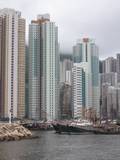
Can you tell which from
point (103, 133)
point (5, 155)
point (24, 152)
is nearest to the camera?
point (5, 155)

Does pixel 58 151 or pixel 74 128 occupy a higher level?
pixel 74 128

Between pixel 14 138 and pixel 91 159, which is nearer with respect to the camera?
pixel 91 159

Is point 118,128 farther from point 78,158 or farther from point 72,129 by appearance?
point 78,158

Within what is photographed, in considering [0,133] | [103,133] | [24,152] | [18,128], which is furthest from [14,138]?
[103,133]

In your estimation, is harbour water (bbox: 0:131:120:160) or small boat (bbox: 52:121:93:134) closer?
harbour water (bbox: 0:131:120:160)

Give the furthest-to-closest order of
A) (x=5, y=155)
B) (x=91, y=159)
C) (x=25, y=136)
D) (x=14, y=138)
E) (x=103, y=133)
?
(x=103, y=133)
(x=25, y=136)
(x=14, y=138)
(x=5, y=155)
(x=91, y=159)

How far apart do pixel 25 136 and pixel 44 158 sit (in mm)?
56812

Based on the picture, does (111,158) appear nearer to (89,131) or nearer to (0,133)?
(0,133)

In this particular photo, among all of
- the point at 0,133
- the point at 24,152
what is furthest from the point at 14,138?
the point at 24,152

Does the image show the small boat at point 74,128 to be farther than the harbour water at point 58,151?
Yes

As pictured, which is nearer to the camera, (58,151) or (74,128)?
(58,151)

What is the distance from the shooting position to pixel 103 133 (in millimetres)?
158750

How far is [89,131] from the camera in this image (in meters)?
161

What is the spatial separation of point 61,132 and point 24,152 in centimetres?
8888
